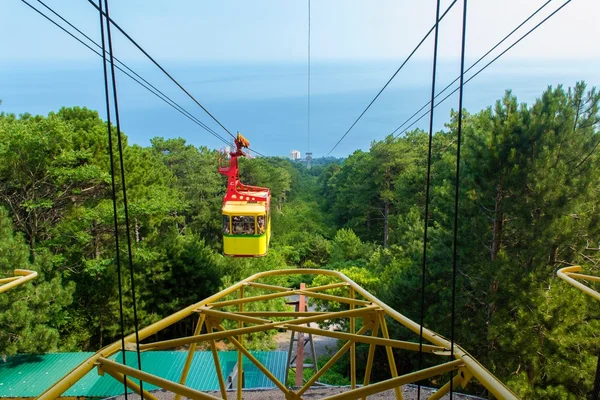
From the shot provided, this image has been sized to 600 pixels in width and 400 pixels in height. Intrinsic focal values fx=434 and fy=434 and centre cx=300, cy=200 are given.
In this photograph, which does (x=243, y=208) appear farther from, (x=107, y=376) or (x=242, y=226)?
(x=107, y=376)

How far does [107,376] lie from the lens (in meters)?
11.6

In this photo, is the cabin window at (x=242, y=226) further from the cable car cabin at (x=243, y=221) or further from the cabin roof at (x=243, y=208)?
the cabin roof at (x=243, y=208)

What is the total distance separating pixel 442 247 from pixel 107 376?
32.9 feet

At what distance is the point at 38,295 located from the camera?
42.3 ft

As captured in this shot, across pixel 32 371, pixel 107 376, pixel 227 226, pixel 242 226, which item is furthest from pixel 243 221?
pixel 32 371

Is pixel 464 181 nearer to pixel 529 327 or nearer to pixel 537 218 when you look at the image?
pixel 537 218

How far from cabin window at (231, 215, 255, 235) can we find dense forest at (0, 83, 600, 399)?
5.14 m

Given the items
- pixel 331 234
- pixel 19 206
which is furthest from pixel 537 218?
pixel 331 234

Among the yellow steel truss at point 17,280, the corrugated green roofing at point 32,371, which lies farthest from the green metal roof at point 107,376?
the yellow steel truss at point 17,280

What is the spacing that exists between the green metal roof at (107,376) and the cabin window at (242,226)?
3.76 metres

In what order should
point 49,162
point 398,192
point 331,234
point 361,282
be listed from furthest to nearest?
point 331,234 → point 398,192 → point 361,282 → point 49,162

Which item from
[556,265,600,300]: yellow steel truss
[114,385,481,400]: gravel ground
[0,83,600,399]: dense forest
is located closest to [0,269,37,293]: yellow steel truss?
[556,265,600,300]: yellow steel truss

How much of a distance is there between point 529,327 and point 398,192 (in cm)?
2003

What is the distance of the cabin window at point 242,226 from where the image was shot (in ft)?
37.7
